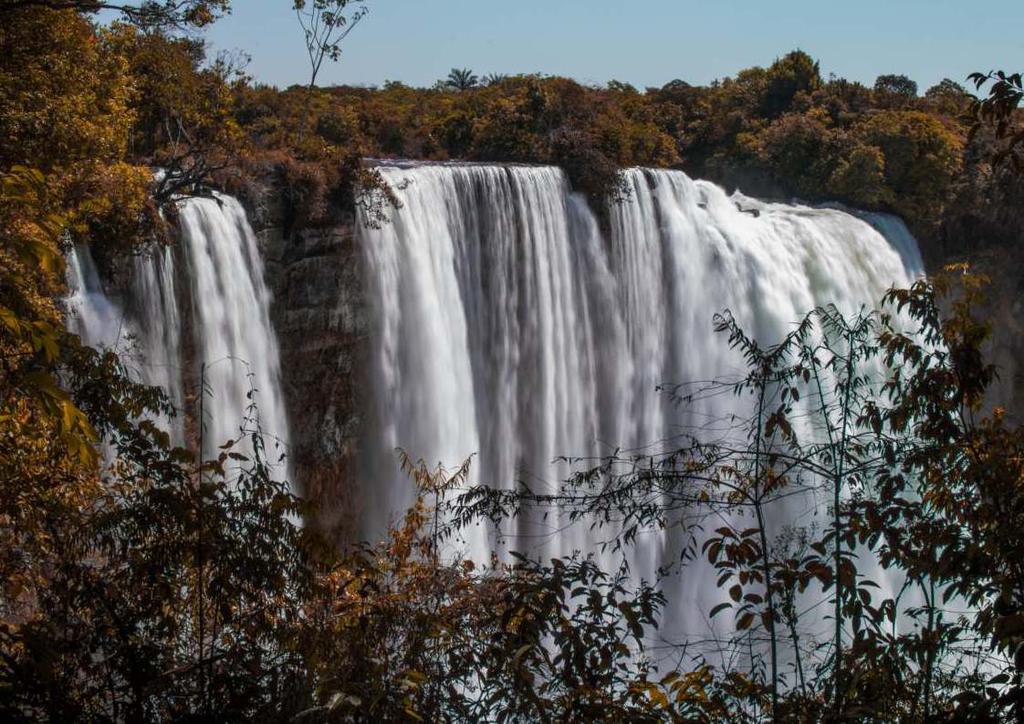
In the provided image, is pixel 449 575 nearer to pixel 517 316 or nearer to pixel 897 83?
pixel 517 316

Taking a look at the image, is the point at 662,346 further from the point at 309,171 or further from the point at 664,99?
the point at 664,99

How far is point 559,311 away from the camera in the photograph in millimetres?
22000

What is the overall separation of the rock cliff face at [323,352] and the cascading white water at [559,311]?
0.42m

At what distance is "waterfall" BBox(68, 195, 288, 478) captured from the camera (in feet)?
48.6

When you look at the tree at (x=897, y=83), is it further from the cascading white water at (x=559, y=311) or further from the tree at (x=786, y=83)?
the cascading white water at (x=559, y=311)

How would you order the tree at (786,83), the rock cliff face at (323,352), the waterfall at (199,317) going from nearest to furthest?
the waterfall at (199,317) → the rock cliff face at (323,352) → the tree at (786,83)

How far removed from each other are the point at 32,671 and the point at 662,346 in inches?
808

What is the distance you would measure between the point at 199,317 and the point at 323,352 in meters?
3.26

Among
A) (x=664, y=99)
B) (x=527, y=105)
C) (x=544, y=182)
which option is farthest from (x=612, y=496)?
(x=664, y=99)

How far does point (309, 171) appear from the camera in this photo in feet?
60.4

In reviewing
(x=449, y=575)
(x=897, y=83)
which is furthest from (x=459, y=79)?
(x=449, y=575)

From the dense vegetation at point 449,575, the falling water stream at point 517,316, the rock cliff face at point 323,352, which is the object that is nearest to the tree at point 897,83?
the falling water stream at point 517,316

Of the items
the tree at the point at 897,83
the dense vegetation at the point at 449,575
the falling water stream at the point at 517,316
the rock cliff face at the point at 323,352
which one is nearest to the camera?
the dense vegetation at the point at 449,575

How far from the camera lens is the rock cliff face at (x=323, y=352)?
18.4 m
